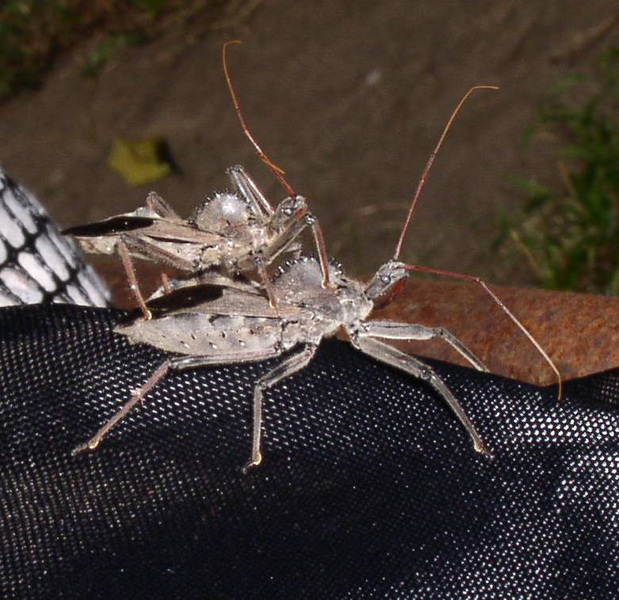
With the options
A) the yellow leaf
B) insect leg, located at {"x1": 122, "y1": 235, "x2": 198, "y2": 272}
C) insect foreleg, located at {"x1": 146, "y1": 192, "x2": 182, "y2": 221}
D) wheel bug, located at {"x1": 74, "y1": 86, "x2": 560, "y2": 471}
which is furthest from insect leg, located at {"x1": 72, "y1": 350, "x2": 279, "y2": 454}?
the yellow leaf

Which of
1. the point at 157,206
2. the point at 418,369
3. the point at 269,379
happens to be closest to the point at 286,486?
the point at 269,379

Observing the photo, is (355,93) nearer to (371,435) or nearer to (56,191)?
(56,191)

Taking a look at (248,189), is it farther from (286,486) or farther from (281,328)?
(286,486)

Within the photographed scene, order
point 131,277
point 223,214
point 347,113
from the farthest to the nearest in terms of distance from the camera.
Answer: point 347,113 → point 223,214 → point 131,277

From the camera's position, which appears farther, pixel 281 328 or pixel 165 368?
pixel 281 328

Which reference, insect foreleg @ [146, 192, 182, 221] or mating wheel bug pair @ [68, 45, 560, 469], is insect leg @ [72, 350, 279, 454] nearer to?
mating wheel bug pair @ [68, 45, 560, 469]

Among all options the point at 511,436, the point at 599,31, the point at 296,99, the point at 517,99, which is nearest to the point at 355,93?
the point at 296,99

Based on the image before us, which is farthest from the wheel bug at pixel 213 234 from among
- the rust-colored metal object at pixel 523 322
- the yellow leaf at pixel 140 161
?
the yellow leaf at pixel 140 161
